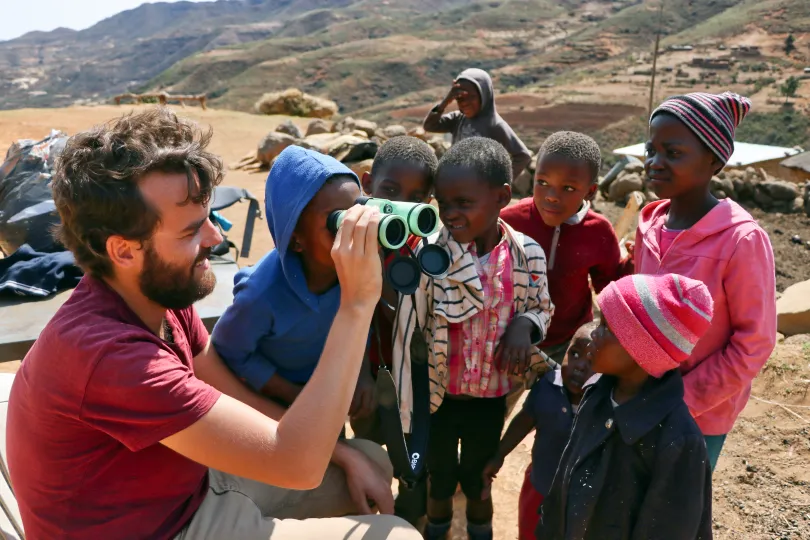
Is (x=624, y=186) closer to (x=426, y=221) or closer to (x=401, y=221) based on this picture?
(x=426, y=221)

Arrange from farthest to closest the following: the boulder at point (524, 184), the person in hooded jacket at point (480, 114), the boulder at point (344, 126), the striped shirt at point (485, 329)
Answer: the boulder at point (344, 126)
the boulder at point (524, 184)
the person in hooded jacket at point (480, 114)
the striped shirt at point (485, 329)

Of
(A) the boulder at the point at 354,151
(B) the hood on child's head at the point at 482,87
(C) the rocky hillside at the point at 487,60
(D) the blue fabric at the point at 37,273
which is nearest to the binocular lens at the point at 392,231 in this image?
(D) the blue fabric at the point at 37,273

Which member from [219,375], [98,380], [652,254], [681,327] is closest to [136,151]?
[98,380]

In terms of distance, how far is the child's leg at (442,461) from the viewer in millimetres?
2334

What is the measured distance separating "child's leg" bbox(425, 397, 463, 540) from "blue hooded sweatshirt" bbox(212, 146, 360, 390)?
605mm

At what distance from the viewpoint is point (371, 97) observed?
45.1m

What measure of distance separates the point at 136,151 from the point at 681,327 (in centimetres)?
140

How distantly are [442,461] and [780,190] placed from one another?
6.83 meters

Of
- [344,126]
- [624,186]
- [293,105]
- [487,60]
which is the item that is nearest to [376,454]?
[624,186]

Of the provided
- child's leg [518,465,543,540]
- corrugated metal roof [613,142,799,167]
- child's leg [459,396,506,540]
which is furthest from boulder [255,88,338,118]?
child's leg [518,465,543,540]

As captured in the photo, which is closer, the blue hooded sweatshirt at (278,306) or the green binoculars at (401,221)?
the green binoculars at (401,221)

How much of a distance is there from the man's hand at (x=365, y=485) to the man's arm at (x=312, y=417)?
0.51 meters

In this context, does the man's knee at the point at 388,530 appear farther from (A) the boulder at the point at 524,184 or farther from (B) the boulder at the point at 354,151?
(B) the boulder at the point at 354,151

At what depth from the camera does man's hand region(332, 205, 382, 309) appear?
4.76 ft
